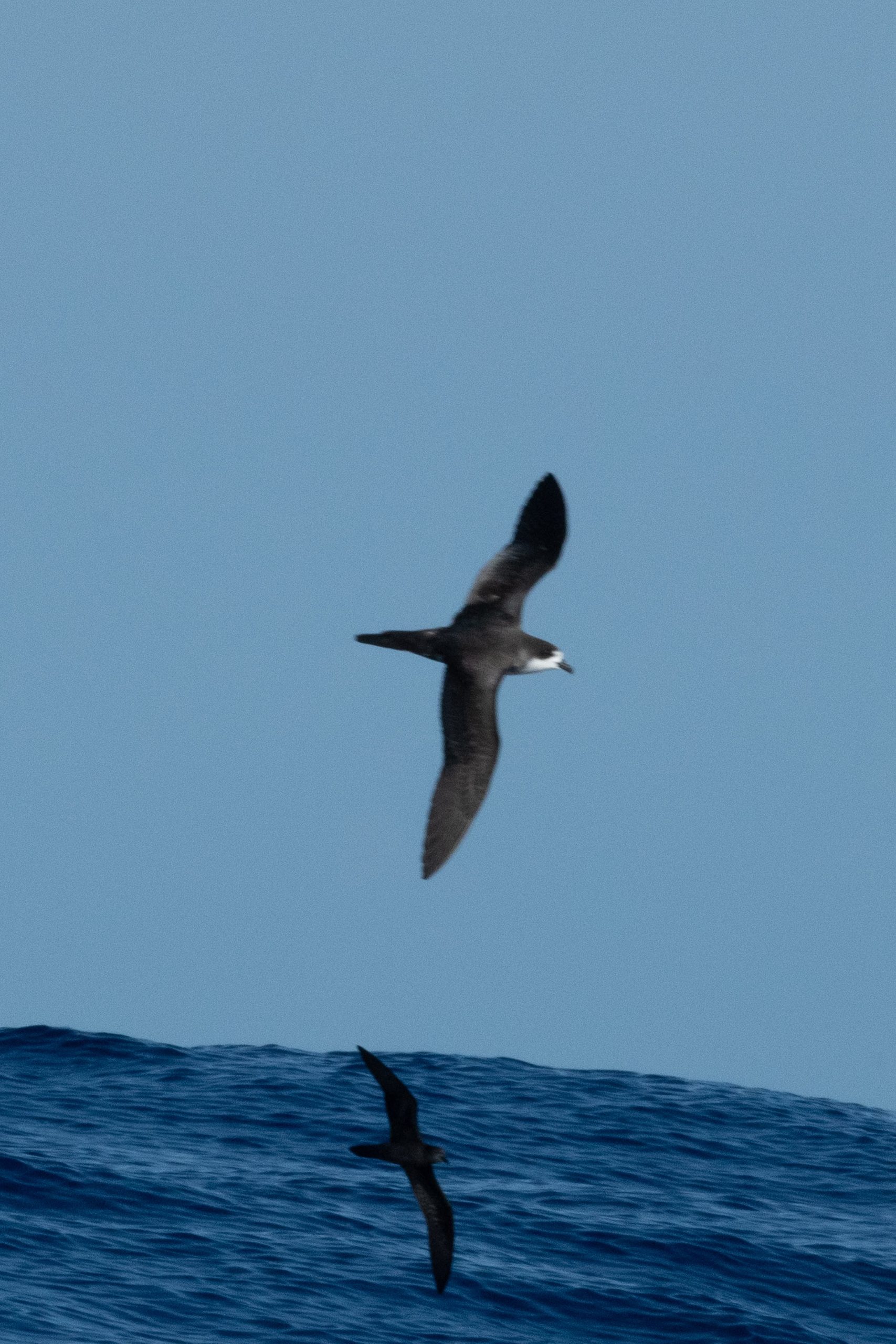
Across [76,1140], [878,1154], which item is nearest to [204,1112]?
[76,1140]

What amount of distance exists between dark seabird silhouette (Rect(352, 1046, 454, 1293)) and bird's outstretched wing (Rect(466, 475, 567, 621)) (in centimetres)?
423

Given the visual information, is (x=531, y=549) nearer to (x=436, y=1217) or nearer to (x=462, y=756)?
(x=462, y=756)

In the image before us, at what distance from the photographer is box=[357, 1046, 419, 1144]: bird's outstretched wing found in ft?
33.8

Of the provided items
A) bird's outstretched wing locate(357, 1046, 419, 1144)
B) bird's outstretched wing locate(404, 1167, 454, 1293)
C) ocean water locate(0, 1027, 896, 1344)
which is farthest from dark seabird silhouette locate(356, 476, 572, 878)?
ocean water locate(0, 1027, 896, 1344)

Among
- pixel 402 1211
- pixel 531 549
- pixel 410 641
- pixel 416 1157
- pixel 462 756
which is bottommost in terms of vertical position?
pixel 402 1211

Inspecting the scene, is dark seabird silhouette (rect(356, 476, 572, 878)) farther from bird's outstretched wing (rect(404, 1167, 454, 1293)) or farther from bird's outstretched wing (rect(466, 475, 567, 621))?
bird's outstretched wing (rect(404, 1167, 454, 1293))

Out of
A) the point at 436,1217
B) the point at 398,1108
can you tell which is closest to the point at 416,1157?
the point at 398,1108

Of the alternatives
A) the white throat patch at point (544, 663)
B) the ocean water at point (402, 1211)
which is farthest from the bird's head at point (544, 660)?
the ocean water at point (402, 1211)

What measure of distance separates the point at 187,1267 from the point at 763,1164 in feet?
26.1

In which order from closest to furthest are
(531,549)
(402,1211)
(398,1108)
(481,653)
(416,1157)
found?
(398,1108)
(416,1157)
(481,653)
(531,549)
(402,1211)

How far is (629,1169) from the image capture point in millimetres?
18516

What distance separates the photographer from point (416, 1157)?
35.1 feet

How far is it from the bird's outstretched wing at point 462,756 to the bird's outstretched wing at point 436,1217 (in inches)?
84.2

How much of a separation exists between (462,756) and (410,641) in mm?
912
